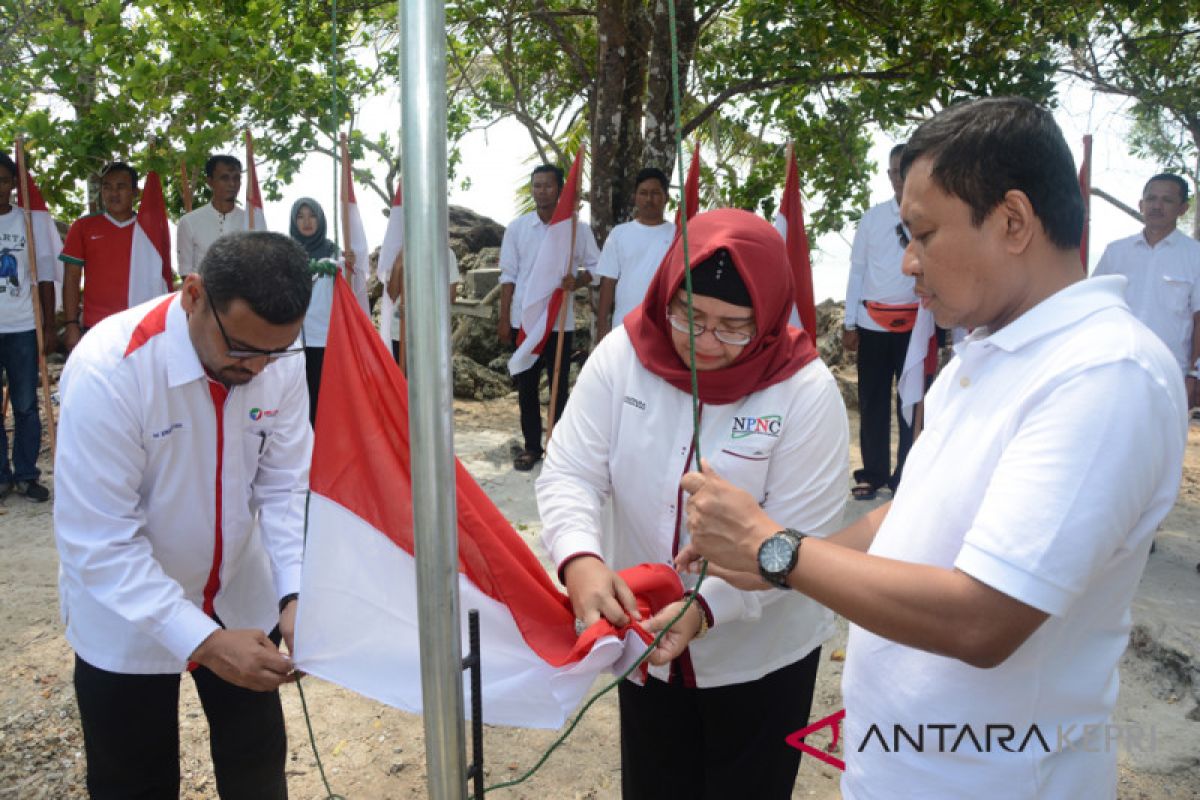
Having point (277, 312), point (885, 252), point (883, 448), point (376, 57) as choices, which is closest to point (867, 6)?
point (885, 252)

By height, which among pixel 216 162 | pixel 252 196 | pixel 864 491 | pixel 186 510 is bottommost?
pixel 864 491

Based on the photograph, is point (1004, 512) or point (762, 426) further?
point (762, 426)

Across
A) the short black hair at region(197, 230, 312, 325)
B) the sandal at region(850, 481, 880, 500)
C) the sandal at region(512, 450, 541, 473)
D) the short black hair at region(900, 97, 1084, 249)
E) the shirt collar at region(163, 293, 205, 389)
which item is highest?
the short black hair at region(900, 97, 1084, 249)

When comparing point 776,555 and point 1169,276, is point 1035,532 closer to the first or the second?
point 776,555

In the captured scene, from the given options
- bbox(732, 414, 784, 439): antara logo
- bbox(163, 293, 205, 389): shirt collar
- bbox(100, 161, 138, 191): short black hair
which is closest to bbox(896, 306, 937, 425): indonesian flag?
bbox(732, 414, 784, 439): antara logo

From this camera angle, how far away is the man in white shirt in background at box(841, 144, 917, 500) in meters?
6.35

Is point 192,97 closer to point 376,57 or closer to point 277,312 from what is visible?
point 376,57

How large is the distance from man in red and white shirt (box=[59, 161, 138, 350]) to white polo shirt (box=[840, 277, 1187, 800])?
6545mm

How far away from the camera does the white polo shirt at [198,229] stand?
6730 millimetres

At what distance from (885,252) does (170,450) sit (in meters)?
5.28

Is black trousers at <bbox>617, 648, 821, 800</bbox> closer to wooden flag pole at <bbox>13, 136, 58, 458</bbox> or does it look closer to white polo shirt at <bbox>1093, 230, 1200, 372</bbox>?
white polo shirt at <bbox>1093, 230, 1200, 372</bbox>

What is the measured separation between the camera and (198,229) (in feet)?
22.1

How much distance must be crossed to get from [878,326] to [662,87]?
3.02m

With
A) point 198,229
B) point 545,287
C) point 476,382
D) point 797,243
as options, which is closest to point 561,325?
point 545,287
